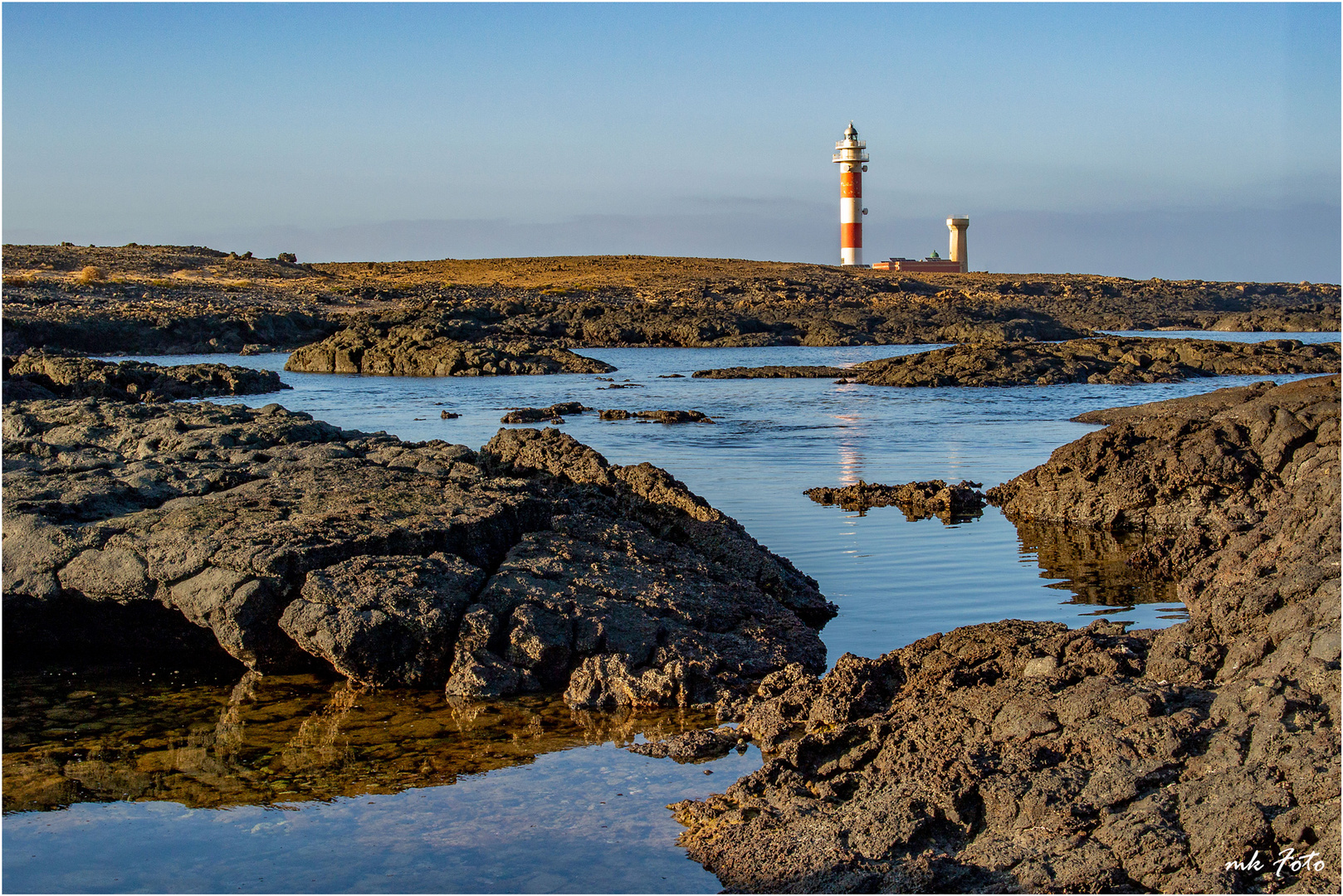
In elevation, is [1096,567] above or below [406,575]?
below

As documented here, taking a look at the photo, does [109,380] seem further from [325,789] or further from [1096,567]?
[325,789]

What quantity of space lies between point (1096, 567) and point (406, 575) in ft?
16.2

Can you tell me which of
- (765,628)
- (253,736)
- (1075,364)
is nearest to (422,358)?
(1075,364)

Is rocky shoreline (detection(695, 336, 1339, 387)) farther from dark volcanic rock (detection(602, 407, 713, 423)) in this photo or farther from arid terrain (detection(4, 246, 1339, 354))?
arid terrain (detection(4, 246, 1339, 354))

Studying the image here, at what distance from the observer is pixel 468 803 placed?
4.45 meters

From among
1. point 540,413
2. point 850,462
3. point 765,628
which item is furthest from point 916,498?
point 540,413

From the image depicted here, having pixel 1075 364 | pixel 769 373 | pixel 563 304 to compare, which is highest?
pixel 563 304

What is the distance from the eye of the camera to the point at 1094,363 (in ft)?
96.0

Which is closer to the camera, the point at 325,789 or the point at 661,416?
the point at 325,789

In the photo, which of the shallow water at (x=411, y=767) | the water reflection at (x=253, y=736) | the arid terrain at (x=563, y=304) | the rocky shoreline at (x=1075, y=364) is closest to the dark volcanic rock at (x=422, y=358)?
the arid terrain at (x=563, y=304)

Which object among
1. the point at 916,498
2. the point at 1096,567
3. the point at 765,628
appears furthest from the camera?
the point at 916,498

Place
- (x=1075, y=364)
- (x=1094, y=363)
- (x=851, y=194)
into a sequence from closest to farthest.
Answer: (x=1075, y=364) < (x=1094, y=363) < (x=851, y=194)

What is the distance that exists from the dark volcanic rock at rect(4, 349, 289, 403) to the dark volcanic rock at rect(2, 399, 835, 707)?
1083 cm

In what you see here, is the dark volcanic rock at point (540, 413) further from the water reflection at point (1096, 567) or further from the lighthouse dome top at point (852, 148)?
the lighthouse dome top at point (852, 148)
